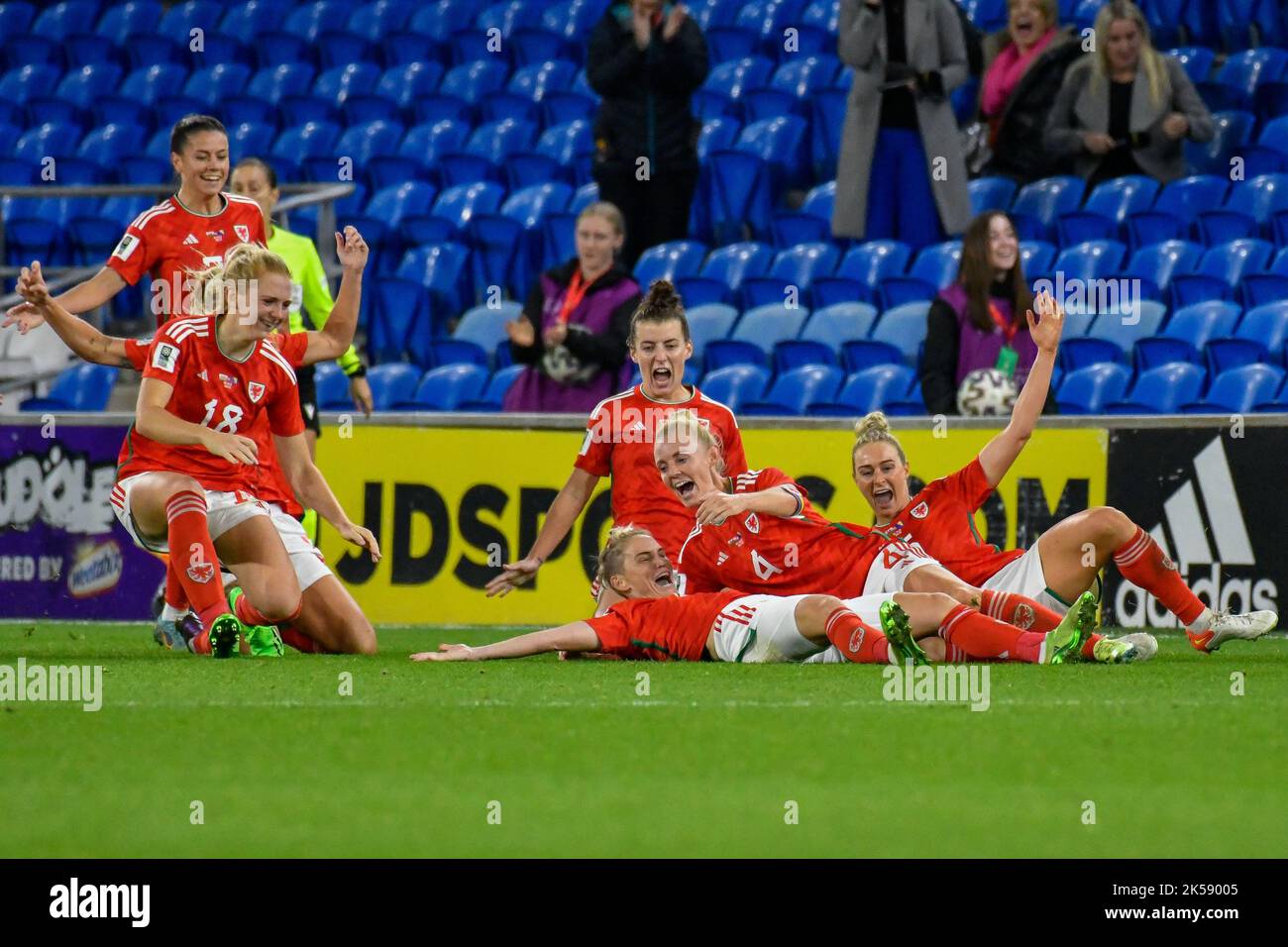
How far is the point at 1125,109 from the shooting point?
1277 cm

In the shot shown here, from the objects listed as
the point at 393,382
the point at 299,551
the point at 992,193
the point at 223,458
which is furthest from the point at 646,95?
the point at 223,458

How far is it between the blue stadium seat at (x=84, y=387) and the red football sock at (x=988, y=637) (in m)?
7.61

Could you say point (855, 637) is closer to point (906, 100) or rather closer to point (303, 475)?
point (303, 475)

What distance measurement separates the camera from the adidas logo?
1005 cm

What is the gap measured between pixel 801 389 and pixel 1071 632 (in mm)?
4990

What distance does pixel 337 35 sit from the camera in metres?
17.7

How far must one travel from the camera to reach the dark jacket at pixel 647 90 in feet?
43.0

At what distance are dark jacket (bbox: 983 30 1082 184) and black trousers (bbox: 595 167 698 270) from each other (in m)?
1.97

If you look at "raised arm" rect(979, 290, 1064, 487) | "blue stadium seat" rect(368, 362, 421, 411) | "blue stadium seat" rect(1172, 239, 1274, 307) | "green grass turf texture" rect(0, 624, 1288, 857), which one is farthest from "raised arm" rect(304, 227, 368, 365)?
"blue stadium seat" rect(1172, 239, 1274, 307)

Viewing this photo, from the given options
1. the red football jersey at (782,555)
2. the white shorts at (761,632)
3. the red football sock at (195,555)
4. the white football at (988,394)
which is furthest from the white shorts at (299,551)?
the white football at (988,394)

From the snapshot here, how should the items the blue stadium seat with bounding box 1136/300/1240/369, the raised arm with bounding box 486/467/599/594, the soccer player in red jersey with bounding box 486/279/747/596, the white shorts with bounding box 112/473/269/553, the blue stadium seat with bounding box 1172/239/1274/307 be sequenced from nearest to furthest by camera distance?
1. the white shorts with bounding box 112/473/269/553
2. the raised arm with bounding box 486/467/599/594
3. the soccer player in red jersey with bounding box 486/279/747/596
4. the blue stadium seat with bounding box 1136/300/1240/369
5. the blue stadium seat with bounding box 1172/239/1274/307

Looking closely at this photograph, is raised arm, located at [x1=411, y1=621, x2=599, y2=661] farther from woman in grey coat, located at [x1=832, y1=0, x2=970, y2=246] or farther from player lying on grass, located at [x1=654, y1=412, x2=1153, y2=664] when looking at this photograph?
woman in grey coat, located at [x1=832, y1=0, x2=970, y2=246]

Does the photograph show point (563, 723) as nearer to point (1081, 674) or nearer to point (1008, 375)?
point (1081, 674)
